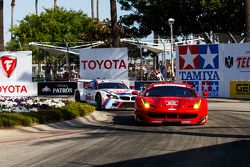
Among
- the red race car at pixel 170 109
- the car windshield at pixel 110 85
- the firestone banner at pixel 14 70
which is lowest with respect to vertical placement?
the red race car at pixel 170 109

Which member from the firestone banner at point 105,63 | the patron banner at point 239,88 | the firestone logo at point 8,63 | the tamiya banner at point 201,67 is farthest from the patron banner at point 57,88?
the patron banner at point 239,88

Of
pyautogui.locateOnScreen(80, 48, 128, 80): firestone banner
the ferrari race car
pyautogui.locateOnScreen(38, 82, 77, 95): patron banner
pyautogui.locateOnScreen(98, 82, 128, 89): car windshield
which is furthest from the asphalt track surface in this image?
pyautogui.locateOnScreen(38, 82, 77, 95): patron banner

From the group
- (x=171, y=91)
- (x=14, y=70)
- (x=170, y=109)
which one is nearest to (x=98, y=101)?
(x=171, y=91)

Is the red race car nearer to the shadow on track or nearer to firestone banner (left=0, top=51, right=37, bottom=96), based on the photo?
the shadow on track

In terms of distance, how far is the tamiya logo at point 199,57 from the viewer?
29.4 meters

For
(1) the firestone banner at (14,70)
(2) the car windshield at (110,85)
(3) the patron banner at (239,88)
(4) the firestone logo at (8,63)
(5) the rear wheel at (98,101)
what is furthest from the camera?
(3) the patron banner at (239,88)

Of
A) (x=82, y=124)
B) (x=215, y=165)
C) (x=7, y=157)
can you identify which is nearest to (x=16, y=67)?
(x=82, y=124)

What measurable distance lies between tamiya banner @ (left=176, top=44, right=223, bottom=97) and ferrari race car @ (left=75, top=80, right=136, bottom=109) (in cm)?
796

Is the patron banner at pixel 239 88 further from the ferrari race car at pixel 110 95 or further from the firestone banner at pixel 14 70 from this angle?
the firestone banner at pixel 14 70

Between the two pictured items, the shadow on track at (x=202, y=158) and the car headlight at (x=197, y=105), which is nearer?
the shadow on track at (x=202, y=158)

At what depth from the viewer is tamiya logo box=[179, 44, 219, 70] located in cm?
2941

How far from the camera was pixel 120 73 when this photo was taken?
1241 inches

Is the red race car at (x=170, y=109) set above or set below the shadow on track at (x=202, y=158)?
above

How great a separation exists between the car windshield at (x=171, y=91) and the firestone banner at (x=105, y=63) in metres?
14.3
